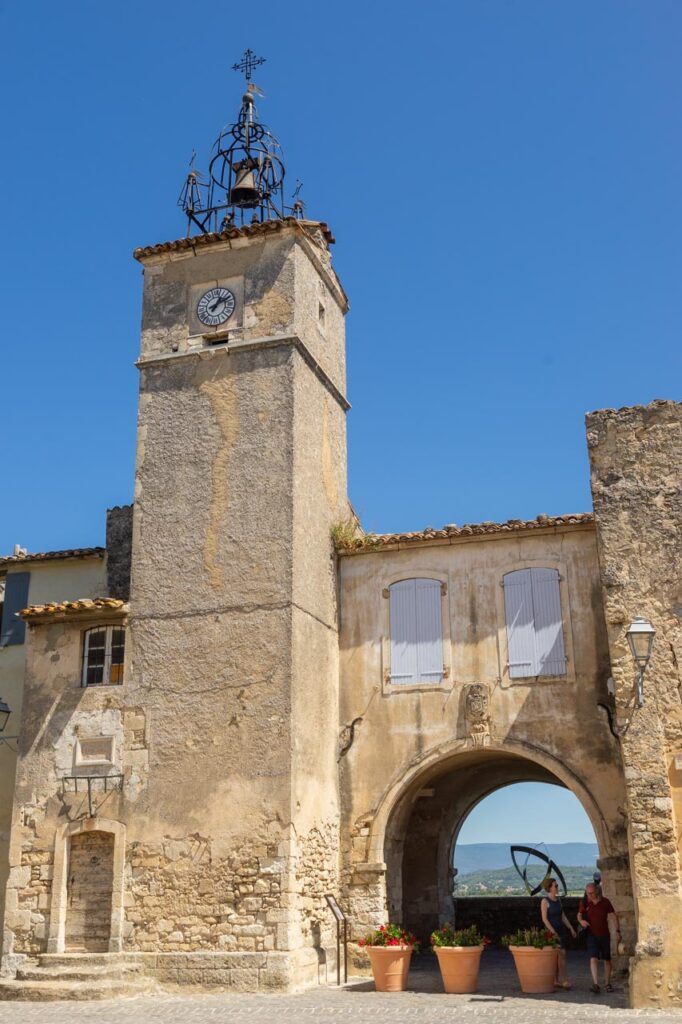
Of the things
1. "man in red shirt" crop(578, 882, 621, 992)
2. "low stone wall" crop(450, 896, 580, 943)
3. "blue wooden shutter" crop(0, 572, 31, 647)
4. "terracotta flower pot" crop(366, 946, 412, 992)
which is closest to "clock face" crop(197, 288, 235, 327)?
"blue wooden shutter" crop(0, 572, 31, 647)

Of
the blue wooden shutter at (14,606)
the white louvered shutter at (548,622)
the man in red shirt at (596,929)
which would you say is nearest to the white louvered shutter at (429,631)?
the white louvered shutter at (548,622)

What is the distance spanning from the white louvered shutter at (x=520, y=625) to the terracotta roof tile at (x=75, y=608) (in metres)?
6.24

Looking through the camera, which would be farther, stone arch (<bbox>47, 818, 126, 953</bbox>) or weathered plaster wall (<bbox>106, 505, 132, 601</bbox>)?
weathered plaster wall (<bbox>106, 505, 132, 601</bbox>)

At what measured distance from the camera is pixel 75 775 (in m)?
16.1

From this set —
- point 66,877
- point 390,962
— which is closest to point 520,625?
point 390,962

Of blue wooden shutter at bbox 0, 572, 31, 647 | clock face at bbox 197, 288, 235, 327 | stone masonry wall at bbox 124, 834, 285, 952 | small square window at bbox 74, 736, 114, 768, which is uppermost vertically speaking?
clock face at bbox 197, 288, 235, 327

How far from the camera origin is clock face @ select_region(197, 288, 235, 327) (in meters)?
18.0

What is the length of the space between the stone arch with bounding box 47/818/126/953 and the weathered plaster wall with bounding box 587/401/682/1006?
735 cm

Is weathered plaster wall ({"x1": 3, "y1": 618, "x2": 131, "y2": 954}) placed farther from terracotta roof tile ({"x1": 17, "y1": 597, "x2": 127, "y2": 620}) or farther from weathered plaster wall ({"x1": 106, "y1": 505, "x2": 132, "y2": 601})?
weathered plaster wall ({"x1": 106, "y1": 505, "x2": 132, "y2": 601})

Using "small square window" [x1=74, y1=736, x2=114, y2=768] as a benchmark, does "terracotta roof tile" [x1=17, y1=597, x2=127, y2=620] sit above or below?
above

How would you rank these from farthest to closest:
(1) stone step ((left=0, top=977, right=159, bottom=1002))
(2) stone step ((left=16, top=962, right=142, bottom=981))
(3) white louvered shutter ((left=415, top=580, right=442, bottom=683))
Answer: (3) white louvered shutter ((left=415, top=580, right=442, bottom=683)) < (2) stone step ((left=16, top=962, right=142, bottom=981)) < (1) stone step ((left=0, top=977, right=159, bottom=1002))

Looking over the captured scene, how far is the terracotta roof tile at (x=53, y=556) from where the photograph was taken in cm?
2014

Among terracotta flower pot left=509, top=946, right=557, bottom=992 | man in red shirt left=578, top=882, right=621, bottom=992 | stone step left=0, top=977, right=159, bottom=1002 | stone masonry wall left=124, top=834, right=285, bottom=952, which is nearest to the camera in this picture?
man in red shirt left=578, top=882, right=621, bottom=992

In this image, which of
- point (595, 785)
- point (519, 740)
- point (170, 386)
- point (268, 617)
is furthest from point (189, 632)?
point (595, 785)
